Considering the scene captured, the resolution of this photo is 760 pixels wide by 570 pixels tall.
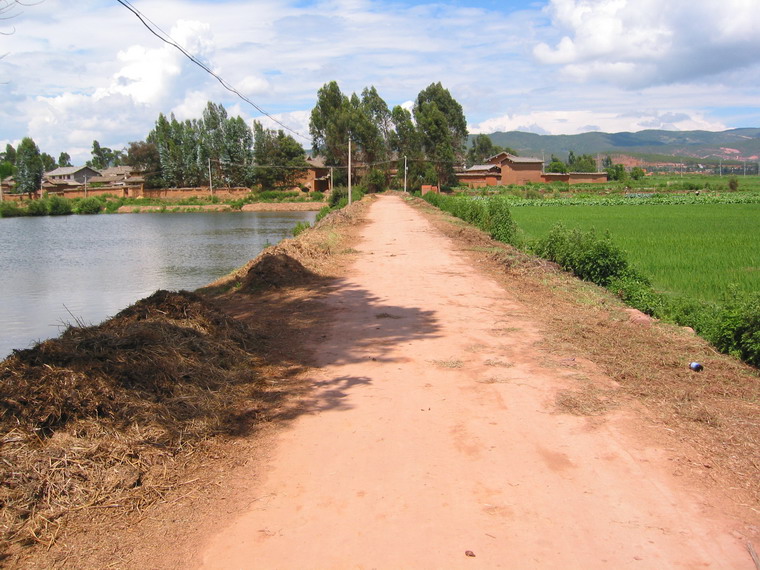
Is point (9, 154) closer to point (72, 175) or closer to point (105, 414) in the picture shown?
point (72, 175)

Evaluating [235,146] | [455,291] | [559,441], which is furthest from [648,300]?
[235,146]

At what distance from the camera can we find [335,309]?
32.0 ft

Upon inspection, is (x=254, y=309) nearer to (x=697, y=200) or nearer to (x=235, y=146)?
(x=697, y=200)

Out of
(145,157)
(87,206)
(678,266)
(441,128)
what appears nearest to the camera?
(678,266)

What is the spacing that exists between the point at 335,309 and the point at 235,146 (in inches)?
3021

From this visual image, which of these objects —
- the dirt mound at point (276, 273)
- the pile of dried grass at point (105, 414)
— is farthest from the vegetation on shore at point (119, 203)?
the pile of dried grass at point (105, 414)

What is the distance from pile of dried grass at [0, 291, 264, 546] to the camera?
3639 millimetres

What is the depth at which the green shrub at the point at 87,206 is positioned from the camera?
70.1m

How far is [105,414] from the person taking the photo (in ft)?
14.6

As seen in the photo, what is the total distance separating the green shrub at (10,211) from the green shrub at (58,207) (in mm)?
2791

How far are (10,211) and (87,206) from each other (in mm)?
8042

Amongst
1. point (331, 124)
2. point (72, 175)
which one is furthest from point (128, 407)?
point (72, 175)

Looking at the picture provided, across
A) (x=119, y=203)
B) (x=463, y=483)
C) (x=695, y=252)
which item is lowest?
(x=463, y=483)

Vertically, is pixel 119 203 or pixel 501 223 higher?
pixel 119 203
